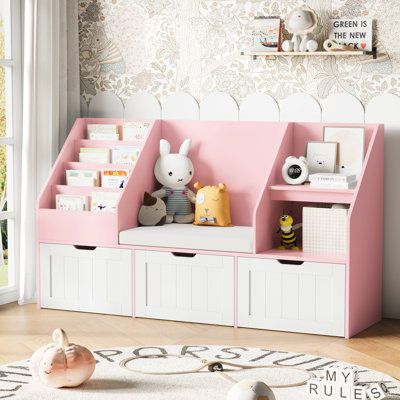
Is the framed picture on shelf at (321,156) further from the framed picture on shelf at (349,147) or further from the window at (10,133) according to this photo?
the window at (10,133)

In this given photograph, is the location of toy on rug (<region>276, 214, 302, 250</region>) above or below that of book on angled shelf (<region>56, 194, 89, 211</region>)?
below

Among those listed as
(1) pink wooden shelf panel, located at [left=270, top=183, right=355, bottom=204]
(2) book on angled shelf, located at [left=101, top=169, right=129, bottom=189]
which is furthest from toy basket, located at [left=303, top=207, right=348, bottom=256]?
(2) book on angled shelf, located at [left=101, top=169, right=129, bottom=189]

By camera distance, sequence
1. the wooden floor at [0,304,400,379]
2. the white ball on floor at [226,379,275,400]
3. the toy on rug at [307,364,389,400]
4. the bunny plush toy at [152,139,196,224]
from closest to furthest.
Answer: the white ball on floor at [226,379,275,400] < the toy on rug at [307,364,389,400] < the wooden floor at [0,304,400,379] < the bunny plush toy at [152,139,196,224]

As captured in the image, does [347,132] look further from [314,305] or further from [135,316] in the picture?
[135,316]

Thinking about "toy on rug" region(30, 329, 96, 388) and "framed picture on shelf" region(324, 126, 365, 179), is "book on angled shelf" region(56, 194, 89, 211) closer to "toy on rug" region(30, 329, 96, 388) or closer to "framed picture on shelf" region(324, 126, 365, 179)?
"framed picture on shelf" region(324, 126, 365, 179)

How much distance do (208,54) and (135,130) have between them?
0.58 metres

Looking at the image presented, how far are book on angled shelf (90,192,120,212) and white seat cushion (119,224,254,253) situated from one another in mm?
192

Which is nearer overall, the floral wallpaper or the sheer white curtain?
the floral wallpaper

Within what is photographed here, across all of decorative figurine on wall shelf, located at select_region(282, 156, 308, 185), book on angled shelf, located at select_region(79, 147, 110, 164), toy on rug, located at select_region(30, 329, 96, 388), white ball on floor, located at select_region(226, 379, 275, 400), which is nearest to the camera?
white ball on floor, located at select_region(226, 379, 275, 400)

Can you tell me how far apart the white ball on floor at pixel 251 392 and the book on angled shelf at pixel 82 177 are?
88.4 inches

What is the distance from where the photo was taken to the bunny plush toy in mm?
5098

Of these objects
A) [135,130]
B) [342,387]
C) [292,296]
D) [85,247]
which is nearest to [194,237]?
[292,296]

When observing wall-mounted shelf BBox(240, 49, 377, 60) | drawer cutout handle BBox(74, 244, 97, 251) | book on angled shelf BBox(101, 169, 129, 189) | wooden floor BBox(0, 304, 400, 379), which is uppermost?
wall-mounted shelf BBox(240, 49, 377, 60)

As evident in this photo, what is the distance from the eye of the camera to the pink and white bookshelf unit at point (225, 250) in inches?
178
